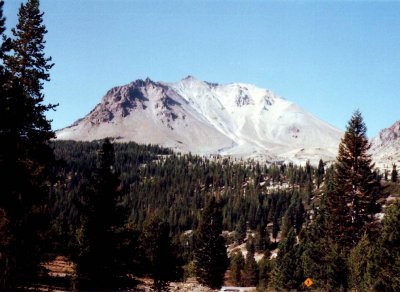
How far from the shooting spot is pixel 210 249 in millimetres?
59562

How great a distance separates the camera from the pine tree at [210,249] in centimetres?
5941

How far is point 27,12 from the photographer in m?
28.5

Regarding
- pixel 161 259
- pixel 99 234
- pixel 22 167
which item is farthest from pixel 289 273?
pixel 22 167

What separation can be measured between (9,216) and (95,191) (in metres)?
6.23

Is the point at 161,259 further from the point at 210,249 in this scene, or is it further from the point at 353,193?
the point at 353,193

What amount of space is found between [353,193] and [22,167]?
97.5 feet

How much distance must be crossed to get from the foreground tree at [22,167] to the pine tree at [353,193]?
2721 centimetres

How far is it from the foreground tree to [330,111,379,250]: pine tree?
27.2 m

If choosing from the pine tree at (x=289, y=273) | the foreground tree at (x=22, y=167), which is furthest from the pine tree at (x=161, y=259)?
the foreground tree at (x=22, y=167)

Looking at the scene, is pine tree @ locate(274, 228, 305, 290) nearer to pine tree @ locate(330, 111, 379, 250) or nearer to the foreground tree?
pine tree @ locate(330, 111, 379, 250)

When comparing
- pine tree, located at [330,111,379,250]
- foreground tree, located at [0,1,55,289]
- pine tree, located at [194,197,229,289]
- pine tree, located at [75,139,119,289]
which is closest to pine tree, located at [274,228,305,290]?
pine tree, located at [194,197,229,289]

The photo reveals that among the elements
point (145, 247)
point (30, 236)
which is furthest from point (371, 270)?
point (145, 247)

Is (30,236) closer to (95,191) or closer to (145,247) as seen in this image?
(95,191)

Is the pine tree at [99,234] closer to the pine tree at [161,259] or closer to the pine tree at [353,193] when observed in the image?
the pine tree at [161,259]
